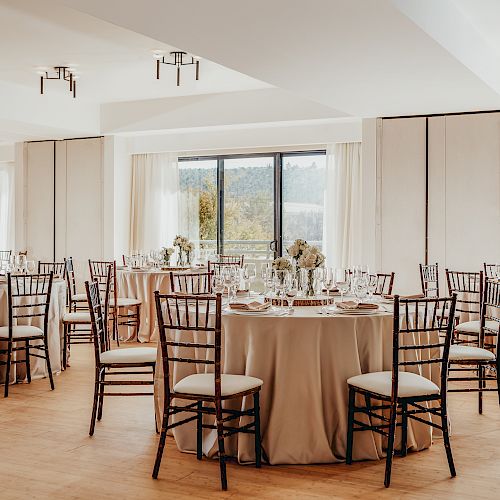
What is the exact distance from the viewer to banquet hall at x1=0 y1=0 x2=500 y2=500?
420cm

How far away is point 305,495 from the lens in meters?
3.78

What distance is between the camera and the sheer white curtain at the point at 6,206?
1373 centimetres

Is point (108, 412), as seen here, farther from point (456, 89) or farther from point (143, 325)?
point (456, 89)

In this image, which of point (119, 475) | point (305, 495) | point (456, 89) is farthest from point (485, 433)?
point (456, 89)

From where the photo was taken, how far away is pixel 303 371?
4273mm

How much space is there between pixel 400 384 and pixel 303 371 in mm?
600

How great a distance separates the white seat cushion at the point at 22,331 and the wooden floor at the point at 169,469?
915 mm

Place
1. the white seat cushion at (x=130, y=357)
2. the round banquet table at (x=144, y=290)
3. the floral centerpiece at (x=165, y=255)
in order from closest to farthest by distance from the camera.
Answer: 1. the white seat cushion at (x=130, y=357)
2. the round banquet table at (x=144, y=290)
3. the floral centerpiece at (x=165, y=255)

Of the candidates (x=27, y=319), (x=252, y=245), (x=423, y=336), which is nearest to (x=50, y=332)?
(x=27, y=319)

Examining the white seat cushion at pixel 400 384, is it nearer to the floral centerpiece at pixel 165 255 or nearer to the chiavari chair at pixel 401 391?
the chiavari chair at pixel 401 391

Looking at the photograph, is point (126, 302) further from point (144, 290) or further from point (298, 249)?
point (298, 249)

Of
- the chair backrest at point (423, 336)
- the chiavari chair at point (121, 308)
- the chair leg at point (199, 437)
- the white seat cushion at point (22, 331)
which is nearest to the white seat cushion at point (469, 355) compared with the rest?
the chair backrest at point (423, 336)

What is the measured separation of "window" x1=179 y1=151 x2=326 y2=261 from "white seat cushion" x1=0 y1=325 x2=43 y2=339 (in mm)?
5408

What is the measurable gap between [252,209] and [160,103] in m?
2.28
